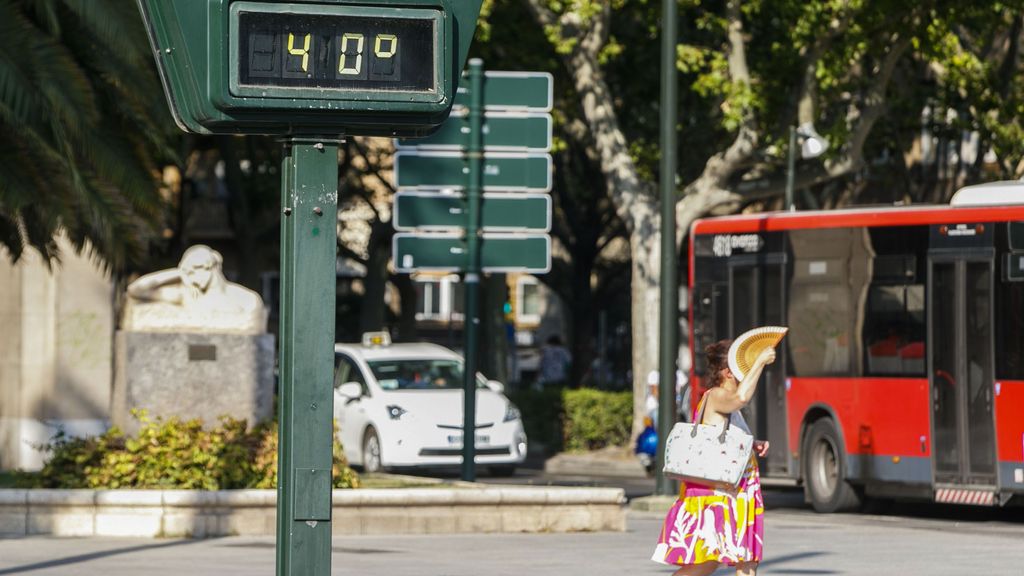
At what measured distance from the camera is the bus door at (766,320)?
2022 cm

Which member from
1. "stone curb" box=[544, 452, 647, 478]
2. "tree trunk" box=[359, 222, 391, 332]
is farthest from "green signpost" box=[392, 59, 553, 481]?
"tree trunk" box=[359, 222, 391, 332]

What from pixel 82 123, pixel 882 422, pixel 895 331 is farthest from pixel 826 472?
pixel 82 123

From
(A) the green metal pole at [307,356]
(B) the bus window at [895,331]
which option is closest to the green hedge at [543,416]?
(B) the bus window at [895,331]

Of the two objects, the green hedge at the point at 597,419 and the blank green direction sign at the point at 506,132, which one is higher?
the blank green direction sign at the point at 506,132

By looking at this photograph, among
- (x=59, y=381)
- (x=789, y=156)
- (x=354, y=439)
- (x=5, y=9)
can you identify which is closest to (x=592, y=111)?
(x=789, y=156)

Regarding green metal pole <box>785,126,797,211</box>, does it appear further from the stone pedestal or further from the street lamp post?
the stone pedestal

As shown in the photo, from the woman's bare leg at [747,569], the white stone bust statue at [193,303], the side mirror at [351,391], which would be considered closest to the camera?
the woman's bare leg at [747,569]

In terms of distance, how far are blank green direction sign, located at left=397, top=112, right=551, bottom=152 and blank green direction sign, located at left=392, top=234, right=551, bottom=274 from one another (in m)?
0.83

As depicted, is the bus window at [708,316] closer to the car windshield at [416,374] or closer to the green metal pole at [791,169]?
the green metal pole at [791,169]

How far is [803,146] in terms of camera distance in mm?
24406

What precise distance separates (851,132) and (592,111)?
3386mm

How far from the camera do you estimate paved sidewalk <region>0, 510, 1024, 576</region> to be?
1224 centimetres

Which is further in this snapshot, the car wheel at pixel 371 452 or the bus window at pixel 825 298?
the car wheel at pixel 371 452

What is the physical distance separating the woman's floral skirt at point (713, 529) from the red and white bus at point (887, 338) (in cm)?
818
